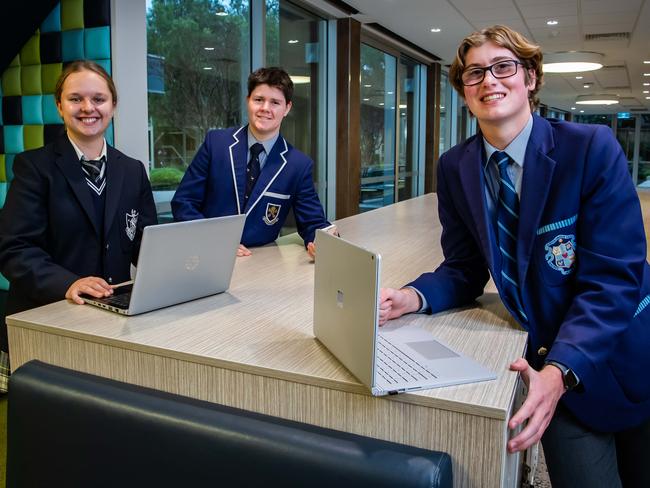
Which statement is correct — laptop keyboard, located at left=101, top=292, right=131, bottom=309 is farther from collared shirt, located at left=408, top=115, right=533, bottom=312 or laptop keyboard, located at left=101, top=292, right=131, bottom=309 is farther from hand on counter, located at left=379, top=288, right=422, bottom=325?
collared shirt, located at left=408, top=115, right=533, bottom=312

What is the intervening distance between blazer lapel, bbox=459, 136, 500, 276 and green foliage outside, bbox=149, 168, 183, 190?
336cm

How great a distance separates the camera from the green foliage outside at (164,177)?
463cm

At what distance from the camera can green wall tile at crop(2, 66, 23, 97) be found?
4.00 meters

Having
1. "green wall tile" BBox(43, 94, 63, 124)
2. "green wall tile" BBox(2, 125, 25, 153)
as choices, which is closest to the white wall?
"green wall tile" BBox(43, 94, 63, 124)

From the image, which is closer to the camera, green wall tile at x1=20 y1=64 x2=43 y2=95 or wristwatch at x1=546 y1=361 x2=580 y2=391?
wristwatch at x1=546 y1=361 x2=580 y2=391

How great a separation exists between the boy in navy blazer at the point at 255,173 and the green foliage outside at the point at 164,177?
1945mm

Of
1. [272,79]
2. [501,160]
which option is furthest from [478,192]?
[272,79]

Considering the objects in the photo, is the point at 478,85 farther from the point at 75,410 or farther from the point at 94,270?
the point at 94,270

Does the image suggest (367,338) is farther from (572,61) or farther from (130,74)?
(572,61)

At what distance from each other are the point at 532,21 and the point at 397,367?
7230 mm

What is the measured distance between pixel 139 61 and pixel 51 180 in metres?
2.14

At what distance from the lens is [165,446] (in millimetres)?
1181

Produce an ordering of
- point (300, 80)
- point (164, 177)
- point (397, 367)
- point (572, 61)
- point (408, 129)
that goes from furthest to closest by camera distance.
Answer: point (408, 129) → point (572, 61) → point (300, 80) → point (164, 177) → point (397, 367)

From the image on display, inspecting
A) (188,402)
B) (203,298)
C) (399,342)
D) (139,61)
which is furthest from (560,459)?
(139,61)
